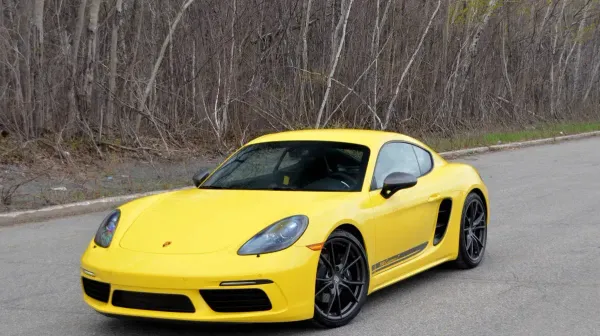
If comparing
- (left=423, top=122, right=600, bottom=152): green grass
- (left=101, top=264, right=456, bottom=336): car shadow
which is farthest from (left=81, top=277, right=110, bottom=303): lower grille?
(left=423, top=122, right=600, bottom=152): green grass

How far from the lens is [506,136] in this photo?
24.8 m

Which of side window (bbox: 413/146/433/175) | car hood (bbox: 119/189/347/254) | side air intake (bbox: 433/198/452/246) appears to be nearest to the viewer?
car hood (bbox: 119/189/347/254)

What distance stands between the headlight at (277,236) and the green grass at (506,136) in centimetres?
1494

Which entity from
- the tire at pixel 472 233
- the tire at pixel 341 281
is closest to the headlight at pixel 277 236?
the tire at pixel 341 281

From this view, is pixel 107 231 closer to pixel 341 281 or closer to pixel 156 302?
pixel 156 302

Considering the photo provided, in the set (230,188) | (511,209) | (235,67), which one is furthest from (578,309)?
(235,67)

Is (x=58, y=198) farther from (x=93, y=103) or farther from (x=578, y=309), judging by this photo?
(x=578, y=309)

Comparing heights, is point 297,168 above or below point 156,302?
above

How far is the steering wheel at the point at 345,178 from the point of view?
21.8 ft

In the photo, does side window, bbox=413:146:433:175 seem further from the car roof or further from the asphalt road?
the asphalt road

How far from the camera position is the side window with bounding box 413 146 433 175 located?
7.58 meters

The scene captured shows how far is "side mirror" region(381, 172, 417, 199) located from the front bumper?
45.9 inches

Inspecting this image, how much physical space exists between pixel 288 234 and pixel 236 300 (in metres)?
0.56

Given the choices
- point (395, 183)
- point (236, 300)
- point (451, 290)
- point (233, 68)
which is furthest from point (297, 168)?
point (233, 68)
